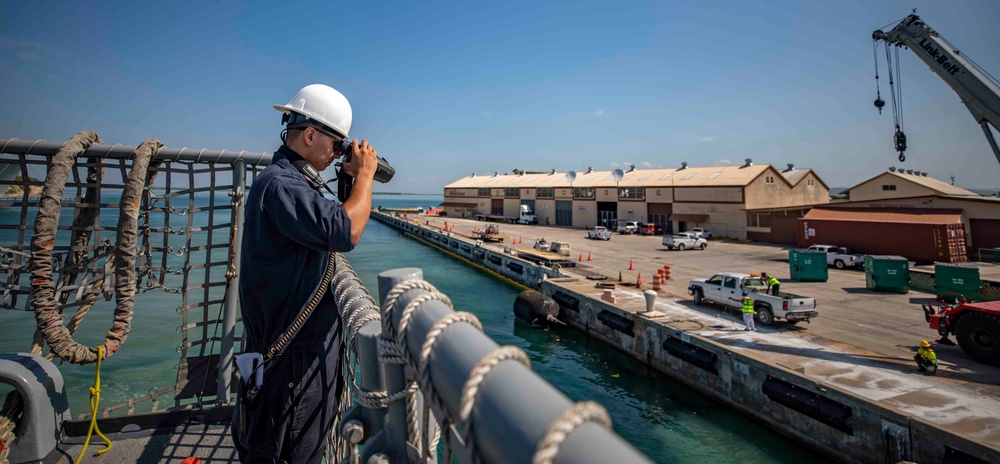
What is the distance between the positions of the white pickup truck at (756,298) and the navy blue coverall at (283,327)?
14.9 metres

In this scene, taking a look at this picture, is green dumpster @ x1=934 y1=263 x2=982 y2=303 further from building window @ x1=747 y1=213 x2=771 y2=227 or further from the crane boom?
building window @ x1=747 y1=213 x2=771 y2=227

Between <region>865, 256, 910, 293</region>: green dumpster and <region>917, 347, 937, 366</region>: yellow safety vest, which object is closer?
<region>917, 347, 937, 366</region>: yellow safety vest

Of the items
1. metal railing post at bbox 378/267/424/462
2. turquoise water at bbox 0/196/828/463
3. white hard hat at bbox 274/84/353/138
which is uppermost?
white hard hat at bbox 274/84/353/138

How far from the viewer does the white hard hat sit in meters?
2.54

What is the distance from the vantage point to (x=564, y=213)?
57938mm

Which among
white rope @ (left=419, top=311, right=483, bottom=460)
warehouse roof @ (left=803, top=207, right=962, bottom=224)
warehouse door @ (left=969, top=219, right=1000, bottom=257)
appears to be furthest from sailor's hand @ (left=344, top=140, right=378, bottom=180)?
warehouse door @ (left=969, top=219, right=1000, bottom=257)

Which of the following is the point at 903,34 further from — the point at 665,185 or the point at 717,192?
the point at 665,185

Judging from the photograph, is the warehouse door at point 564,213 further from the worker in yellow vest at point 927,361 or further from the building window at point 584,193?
the worker in yellow vest at point 927,361

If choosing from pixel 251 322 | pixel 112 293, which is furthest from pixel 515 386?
pixel 112 293

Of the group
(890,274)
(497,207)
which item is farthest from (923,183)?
(497,207)

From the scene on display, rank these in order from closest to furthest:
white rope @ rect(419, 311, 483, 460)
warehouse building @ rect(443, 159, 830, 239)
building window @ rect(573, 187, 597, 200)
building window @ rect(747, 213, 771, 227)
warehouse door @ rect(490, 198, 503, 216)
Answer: white rope @ rect(419, 311, 483, 460) < building window @ rect(747, 213, 771, 227) < warehouse building @ rect(443, 159, 830, 239) < building window @ rect(573, 187, 597, 200) < warehouse door @ rect(490, 198, 503, 216)

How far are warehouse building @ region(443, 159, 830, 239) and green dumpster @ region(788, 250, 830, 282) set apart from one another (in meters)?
14.8

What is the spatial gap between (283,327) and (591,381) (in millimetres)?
13542

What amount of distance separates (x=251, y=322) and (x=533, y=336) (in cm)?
1733
